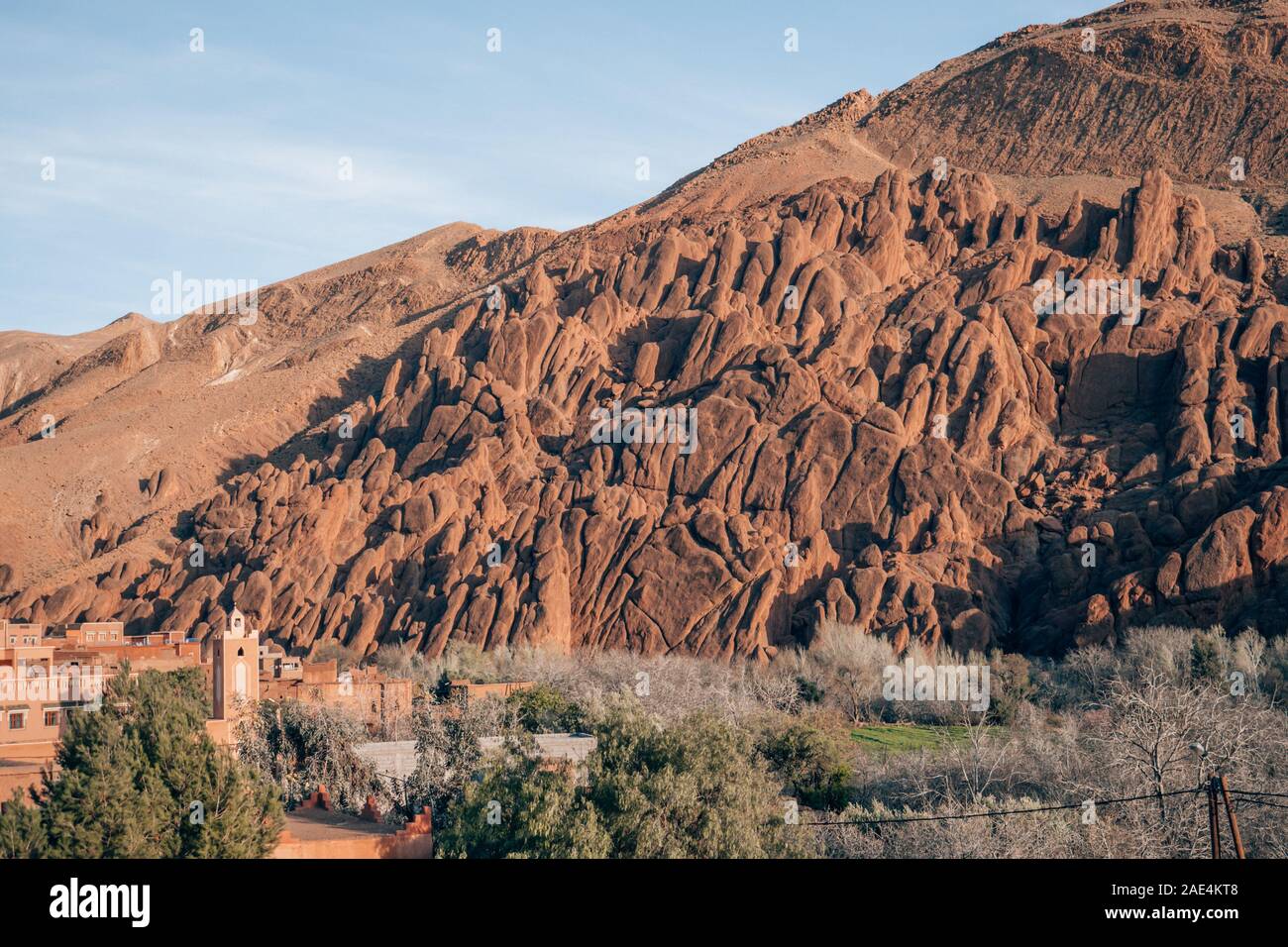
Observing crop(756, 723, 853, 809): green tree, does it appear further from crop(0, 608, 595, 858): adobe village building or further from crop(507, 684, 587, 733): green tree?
crop(507, 684, 587, 733): green tree

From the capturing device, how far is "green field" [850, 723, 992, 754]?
53419 millimetres

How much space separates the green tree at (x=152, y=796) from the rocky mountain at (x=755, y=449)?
42729mm

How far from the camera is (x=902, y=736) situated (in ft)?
190

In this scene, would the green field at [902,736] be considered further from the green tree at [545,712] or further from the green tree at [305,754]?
the green tree at [305,754]

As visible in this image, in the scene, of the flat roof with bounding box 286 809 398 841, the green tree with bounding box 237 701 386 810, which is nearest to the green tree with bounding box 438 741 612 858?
the flat roof with bounding box 286 809 398 841

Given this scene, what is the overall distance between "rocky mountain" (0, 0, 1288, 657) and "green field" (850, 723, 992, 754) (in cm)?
757

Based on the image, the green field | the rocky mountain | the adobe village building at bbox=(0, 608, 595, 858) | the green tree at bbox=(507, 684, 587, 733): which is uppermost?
the rocky mountain

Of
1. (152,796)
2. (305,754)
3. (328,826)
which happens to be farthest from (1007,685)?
(152,796)

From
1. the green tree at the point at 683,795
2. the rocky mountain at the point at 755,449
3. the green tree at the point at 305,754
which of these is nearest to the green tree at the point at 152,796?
the green tree at the point at 683,795

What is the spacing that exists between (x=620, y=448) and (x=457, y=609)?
12874mm

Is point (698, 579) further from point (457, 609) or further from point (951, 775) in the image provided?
point (951, 775)

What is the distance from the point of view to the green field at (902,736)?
175 ft

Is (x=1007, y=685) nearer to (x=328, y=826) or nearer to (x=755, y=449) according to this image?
(x=755, y=449)

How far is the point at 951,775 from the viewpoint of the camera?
4278 cm
